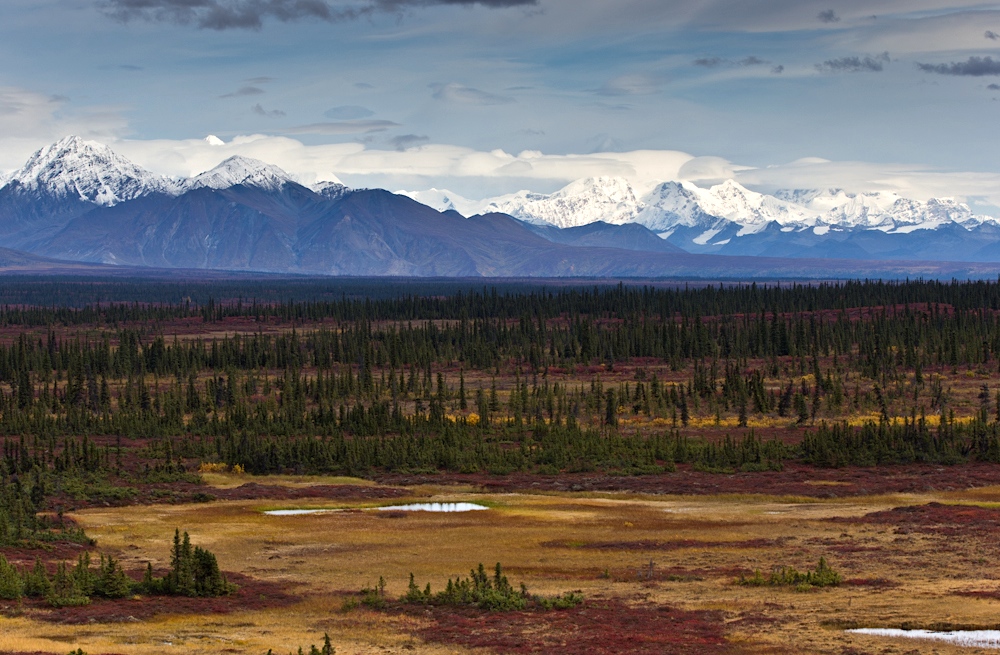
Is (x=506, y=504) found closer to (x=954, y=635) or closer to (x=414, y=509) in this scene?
(x=414, y=509)

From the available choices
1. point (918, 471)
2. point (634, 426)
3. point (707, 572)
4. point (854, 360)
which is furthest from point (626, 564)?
point (854, 360)

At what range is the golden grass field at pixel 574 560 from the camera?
42.3 meters

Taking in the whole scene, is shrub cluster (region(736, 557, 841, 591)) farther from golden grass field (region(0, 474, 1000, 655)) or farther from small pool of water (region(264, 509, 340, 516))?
small pool of water (region(264, 509, 340, 516))

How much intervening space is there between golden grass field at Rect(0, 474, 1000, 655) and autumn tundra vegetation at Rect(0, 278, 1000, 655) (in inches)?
9.0

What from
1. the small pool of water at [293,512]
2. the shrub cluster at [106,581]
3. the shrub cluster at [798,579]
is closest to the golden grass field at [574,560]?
the shrub cluster at [798,579]

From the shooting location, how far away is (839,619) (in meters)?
44.0

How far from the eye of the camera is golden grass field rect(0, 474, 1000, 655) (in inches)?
1665

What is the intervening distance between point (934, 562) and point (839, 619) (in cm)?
1285

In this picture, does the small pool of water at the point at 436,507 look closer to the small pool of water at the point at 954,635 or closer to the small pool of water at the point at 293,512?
the small pool of water at the point at 293,512

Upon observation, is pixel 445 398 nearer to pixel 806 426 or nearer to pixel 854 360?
pixel 806 426

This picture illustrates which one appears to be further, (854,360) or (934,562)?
(854,360)

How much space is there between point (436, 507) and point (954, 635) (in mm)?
42902

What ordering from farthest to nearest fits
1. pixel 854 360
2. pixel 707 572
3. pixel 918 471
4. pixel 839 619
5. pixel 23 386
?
pixel 854 360 → pixel 23 386 → pixel 918 471 → pixel 707 572 → pixel 839 619

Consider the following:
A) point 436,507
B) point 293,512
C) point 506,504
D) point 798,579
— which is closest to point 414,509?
point 436,507
